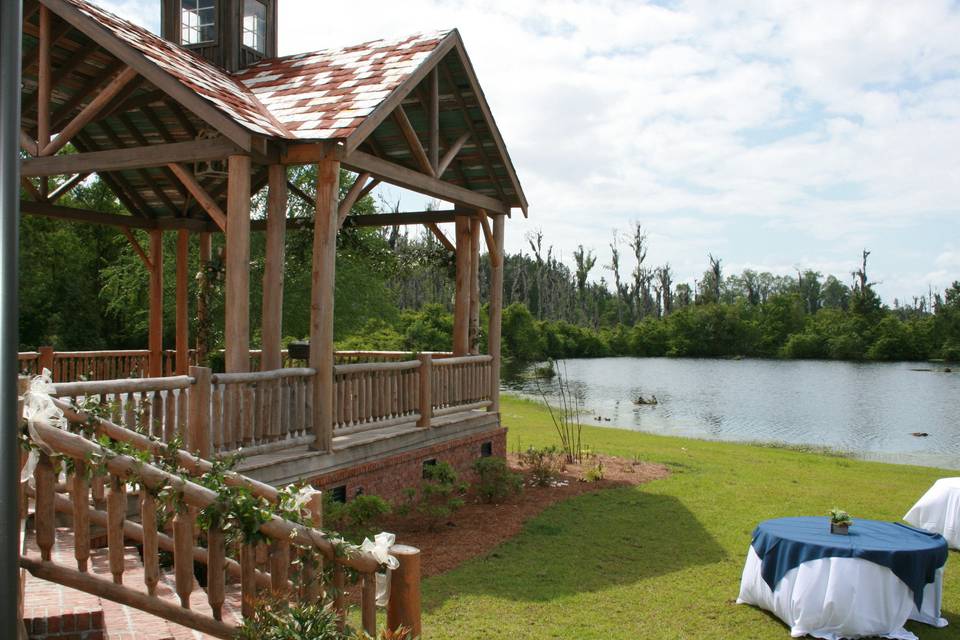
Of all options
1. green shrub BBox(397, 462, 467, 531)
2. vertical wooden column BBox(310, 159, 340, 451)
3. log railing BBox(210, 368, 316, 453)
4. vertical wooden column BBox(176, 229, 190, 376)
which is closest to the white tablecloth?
green shrub BBox(397, 462, 467, 531)

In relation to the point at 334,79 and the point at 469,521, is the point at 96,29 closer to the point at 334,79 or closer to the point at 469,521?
the point at 334,79

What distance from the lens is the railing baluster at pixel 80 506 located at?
14.3ft

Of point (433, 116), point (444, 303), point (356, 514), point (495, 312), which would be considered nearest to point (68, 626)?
point (356, 514)

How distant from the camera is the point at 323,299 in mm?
8977

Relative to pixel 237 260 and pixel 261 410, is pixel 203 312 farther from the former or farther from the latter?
pixel 261 410

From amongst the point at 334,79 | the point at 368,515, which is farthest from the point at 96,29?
the point at 368,515

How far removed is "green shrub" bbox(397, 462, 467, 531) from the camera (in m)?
9.74

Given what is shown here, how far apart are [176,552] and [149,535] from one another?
174 mm

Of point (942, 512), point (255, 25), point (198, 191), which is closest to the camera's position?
point (198, 191)

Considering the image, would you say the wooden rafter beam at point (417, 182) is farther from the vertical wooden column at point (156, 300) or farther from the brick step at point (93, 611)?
the vertical wooden column at point (156, 300)

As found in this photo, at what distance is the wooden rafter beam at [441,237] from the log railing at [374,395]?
277 centimetres

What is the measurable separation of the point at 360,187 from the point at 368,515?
12.2 ft

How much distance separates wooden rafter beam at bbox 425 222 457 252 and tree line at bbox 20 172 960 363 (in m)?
0.15

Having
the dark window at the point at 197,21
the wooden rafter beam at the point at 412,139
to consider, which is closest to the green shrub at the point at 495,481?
the wooden rafter beam at the point at 412,139
